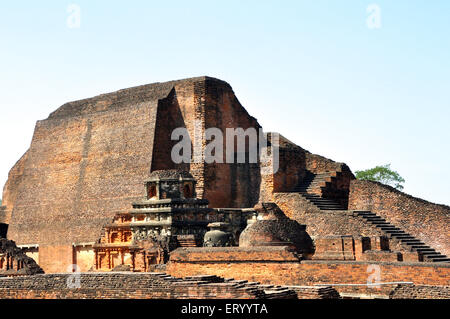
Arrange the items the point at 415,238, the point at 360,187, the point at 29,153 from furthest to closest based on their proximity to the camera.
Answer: the point at 29,153 < the point at 360,187 < the point at 415,238

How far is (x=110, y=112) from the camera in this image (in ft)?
79.0

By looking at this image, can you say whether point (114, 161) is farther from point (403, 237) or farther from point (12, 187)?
point (403, 237)

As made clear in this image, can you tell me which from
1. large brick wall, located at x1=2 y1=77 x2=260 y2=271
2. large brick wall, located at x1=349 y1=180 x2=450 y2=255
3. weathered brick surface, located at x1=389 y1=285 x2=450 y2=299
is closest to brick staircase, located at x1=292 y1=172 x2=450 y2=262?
large brick wall, located at x1=349 y1=180 x2=450 y2=255

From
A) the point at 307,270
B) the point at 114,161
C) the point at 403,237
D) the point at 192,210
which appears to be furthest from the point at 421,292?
the point at 114,161

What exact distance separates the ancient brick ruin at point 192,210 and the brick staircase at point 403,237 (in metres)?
0.06

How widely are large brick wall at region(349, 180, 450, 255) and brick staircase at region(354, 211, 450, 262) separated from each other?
23 cm

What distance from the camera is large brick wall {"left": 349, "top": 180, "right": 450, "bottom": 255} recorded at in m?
17.8

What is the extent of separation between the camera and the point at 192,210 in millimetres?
17906

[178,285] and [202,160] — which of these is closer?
[178,285]

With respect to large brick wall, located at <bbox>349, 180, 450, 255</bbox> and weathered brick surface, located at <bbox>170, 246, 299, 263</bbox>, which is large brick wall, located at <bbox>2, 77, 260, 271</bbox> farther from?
weathered brick surface, located at <bbox>170, 246, 299, 263</bbox>

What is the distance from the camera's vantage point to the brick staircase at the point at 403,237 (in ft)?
55.2
